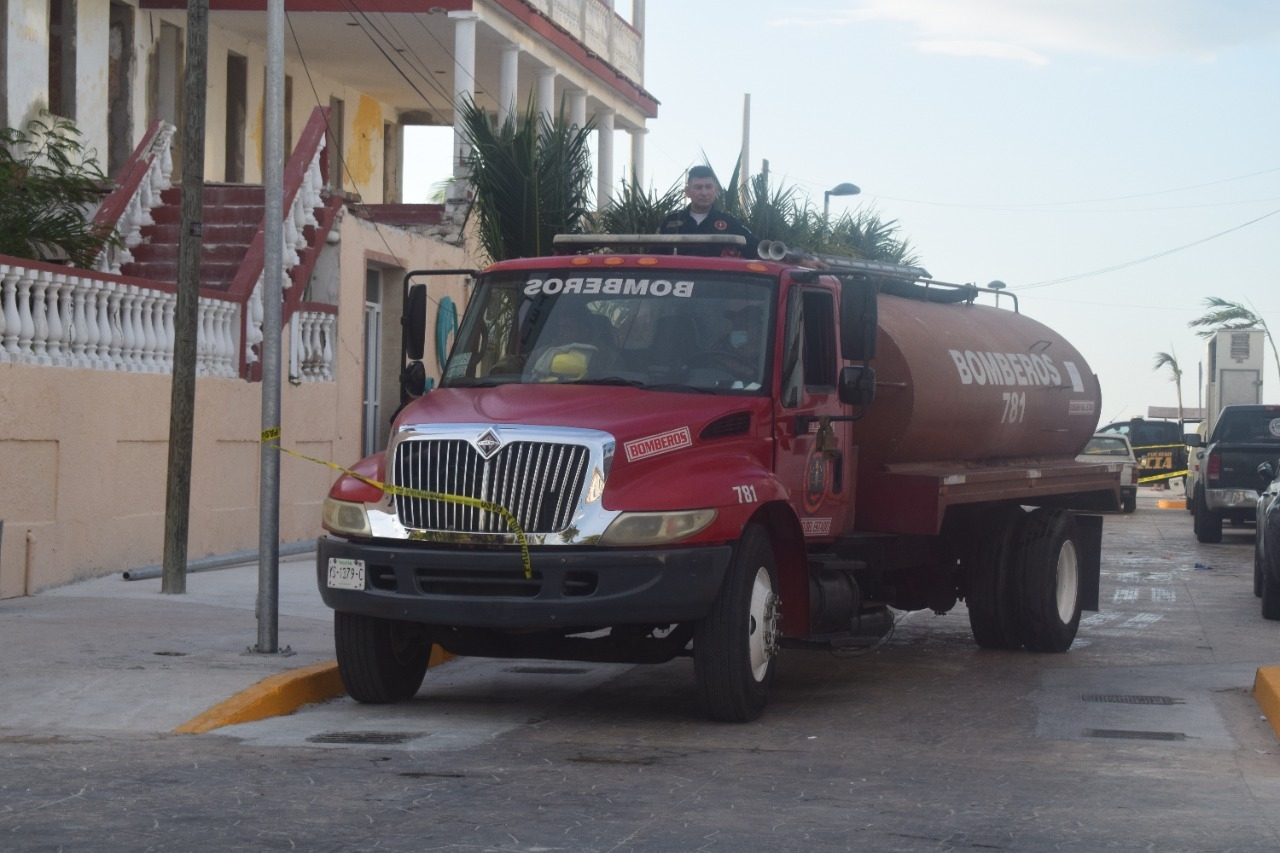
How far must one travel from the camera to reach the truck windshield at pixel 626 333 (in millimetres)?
9844

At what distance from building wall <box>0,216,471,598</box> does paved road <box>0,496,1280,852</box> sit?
3873mm

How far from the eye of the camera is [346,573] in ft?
30.3

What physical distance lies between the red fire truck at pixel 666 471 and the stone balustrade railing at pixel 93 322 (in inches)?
177

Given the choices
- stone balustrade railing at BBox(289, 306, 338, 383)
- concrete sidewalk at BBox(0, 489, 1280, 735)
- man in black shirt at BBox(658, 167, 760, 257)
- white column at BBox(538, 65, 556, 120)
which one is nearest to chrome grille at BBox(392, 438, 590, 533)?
concrete sidewalk at BBox(0, 489, 1280, 735)

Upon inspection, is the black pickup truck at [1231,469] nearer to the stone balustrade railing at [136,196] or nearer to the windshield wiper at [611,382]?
the stone balustrade railing at [136,196]

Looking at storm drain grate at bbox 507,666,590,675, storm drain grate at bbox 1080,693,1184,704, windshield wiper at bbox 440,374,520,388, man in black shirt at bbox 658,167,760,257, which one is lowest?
storm drain grate at bbox 507,666,590,675

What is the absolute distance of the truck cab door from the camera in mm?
10023

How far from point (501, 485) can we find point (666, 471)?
2.63ft

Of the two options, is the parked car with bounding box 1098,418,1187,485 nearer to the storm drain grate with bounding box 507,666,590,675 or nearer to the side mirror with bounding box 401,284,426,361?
the storm drain grate with bounding box 507,666,590,675

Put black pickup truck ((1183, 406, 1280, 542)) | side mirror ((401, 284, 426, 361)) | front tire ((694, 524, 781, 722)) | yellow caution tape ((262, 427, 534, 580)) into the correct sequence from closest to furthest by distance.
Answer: yellow caution tape ((262, 427, 534, 580)) → front tire ((694, 524, 781, 722)) → side mirror ((401, 284, 426, 361)) → black pickup truck ((1183, 406, 1280, 542))

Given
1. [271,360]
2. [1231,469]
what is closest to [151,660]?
[271,360]

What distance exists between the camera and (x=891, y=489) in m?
11.2

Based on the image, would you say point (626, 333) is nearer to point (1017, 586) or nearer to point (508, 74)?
point (1017, 586)

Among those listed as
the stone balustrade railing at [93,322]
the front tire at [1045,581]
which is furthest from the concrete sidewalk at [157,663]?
the front tire at [1045,581]
